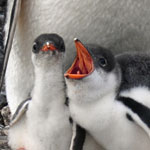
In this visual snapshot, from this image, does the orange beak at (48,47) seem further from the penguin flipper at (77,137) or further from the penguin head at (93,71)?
the penguin flipper at (77,137)

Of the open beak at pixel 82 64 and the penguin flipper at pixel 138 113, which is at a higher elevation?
the open beak at pixel 82 64

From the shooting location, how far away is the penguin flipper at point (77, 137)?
62.1 inches

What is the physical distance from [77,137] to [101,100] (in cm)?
19

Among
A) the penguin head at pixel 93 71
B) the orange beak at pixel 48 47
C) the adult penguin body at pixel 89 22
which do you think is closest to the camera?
the penguin head at pixel 93 71

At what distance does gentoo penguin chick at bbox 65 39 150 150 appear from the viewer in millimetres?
1446

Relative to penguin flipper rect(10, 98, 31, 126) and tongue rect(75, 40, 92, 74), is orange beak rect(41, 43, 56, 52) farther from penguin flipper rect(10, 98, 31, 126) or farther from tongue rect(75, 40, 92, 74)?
penguin flipper rect(10, 98, 31, 126)

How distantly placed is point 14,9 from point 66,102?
44 centimetres

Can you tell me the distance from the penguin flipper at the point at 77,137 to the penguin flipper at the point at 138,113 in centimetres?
21

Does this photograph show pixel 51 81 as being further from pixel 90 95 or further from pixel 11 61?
pixel 11 61

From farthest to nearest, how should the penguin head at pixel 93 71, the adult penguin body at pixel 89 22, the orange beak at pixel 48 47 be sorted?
the adult penguin body at pixel 89 22 → the orange beak at pixel 48 47 → the penguin head at pixel 93 71

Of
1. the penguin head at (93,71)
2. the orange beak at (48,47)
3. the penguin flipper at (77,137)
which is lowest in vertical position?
the penguin flipper at (77,137)

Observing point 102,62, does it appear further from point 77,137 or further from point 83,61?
point 77,137

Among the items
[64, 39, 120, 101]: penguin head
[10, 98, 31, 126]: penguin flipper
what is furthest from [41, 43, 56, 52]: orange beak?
[10, 98, 31, 126]: penguin flipper

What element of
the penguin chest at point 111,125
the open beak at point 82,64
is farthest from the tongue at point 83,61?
the penguin chest at point 111,125
